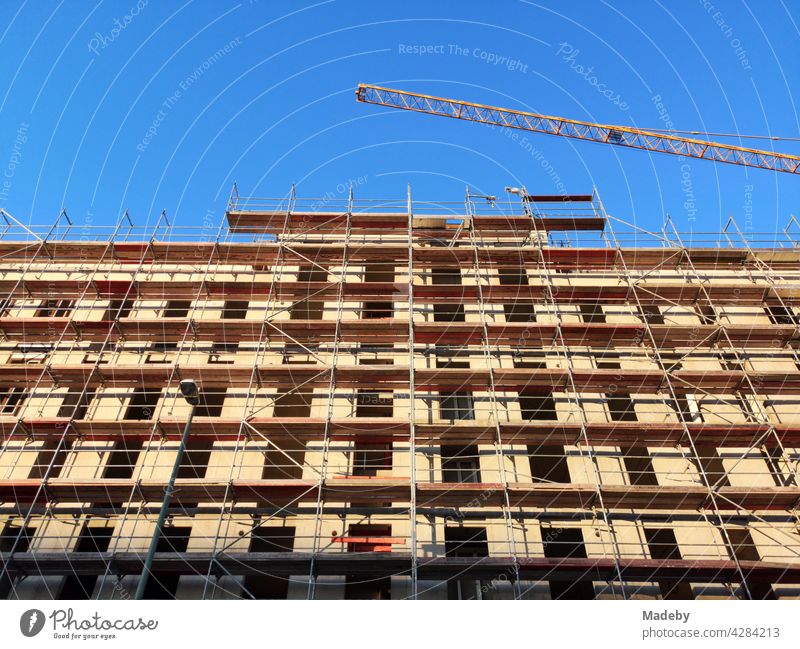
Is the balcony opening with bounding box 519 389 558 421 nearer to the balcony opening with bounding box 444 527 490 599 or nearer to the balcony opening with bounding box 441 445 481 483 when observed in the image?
the balcony opening with bounding box 441 445 481 483

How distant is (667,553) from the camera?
18.8 meters

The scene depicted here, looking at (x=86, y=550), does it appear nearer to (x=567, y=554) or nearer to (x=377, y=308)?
(x=377, y=308)

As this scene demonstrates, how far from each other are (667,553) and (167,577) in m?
15.0

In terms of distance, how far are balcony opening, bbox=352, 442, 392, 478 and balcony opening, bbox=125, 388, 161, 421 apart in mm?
7352

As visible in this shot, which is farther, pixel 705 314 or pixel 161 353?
pixel 705 314

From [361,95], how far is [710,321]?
32.0m

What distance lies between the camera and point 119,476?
2098 centimetres

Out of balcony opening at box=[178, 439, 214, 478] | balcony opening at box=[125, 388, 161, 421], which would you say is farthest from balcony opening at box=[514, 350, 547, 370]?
balcony opening at box=[125, 388, 161, 421]

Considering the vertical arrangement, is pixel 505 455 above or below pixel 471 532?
above

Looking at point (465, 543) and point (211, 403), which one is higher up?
point (211, 403)

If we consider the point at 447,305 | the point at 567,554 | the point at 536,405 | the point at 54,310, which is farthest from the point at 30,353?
the point at 567,554

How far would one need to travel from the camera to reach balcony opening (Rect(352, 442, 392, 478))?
2031 cm

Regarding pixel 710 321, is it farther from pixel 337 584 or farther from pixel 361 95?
pixel 361 95
